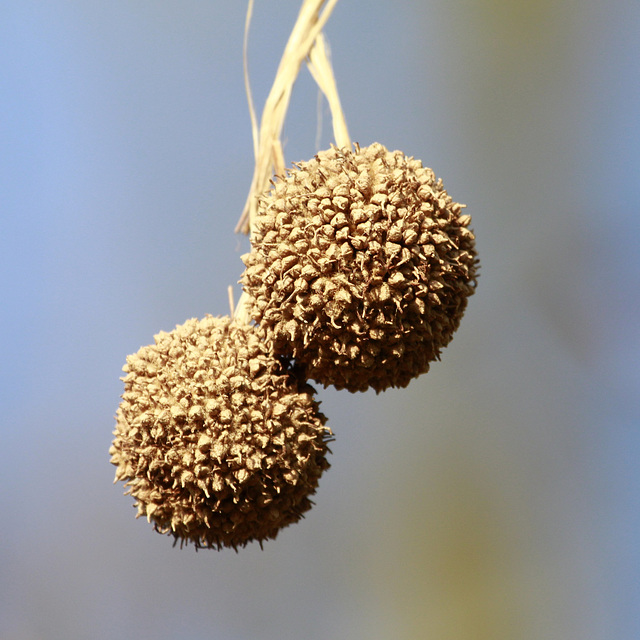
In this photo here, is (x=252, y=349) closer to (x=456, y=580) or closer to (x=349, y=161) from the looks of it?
(x=349, y=161)

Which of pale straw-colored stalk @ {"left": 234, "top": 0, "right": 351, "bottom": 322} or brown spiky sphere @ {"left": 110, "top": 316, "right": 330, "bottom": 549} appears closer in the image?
brown spiky sphere @ {"left": 110, "top": 316, "right": 330, "bottom": 549}

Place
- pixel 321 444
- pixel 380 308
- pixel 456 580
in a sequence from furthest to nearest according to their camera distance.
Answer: pixel 456 580 → pixel 321 444 → pixel 380 308

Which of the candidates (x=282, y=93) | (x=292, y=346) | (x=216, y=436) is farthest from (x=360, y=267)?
(x=282, y=93)

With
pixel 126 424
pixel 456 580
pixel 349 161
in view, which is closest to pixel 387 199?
pixel 349 161

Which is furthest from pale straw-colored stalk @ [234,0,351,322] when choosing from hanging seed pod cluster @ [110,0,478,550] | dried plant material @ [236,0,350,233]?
hanging seed pod cluster @ [110,0,478,550]

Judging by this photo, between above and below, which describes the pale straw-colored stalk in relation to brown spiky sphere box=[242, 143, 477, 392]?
above

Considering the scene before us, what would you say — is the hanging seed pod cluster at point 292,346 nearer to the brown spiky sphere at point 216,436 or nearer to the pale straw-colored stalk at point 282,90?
the brown spiky sphere at point 216,436

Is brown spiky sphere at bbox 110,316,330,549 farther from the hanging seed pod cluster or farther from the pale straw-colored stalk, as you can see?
the pale straw-colored stalk

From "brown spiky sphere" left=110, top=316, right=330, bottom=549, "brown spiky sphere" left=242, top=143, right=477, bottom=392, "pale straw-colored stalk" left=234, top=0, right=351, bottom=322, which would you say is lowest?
"brown spiky sphere" left=110, top=316, right=330, bottom=549
